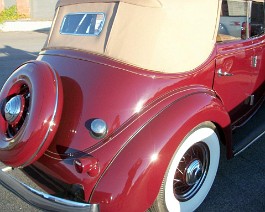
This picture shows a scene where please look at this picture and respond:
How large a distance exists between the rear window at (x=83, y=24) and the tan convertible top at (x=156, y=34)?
6 cm

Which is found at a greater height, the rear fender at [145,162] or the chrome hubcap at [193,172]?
the rear fender at [145,162]

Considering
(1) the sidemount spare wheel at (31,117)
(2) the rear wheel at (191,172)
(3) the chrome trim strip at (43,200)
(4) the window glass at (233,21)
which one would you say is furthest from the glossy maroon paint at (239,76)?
(3) the chrome trim strip at (43,200)

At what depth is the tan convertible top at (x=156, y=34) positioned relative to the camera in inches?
105

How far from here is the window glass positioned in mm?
3213

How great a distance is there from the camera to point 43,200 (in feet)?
7.63

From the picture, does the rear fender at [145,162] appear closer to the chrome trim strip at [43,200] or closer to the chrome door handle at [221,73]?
the chrome trim strip at [43,200]

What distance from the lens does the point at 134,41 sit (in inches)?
106

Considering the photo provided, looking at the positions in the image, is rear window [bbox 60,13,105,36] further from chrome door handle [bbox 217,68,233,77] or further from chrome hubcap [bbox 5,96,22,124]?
chrome door handle [bbox 217,68,233,77]

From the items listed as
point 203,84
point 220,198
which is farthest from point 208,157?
point 203,84

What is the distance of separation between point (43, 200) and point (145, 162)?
0.75 m

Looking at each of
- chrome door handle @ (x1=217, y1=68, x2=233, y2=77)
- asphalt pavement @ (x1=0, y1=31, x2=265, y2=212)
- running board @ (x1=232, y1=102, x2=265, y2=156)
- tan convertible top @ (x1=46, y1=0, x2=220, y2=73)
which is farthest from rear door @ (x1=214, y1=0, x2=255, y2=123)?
asphalt pavement @ (x1=0, y1=31, x2=265, y2=212)

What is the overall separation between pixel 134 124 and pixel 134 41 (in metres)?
0.70

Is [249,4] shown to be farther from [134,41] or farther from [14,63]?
[14,63]

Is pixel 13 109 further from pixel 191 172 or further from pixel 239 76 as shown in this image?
pixel 239 76
